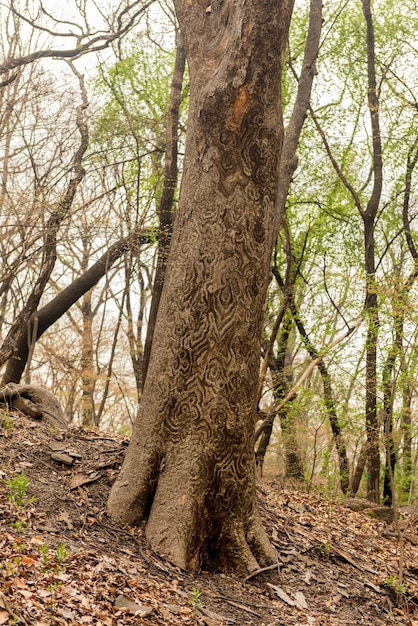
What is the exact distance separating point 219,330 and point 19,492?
210 cm

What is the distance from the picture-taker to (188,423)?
17.4ft

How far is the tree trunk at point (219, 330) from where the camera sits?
17.3 ft

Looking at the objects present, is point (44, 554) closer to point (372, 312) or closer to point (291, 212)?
point (372, 312)

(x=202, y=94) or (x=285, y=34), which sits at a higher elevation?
(x=285, y=34)

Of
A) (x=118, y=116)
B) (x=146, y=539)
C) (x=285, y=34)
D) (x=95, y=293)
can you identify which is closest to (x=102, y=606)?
(x=146, y=539)

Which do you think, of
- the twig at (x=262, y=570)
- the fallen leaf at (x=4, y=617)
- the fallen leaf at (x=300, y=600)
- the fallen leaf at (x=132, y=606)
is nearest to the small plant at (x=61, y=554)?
the fallen leaf at (x=132, y=606)

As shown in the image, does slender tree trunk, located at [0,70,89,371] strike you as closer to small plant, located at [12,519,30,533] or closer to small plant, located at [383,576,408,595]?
small plant, located at [12,519,30,533]

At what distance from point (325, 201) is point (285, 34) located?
36.8 feet

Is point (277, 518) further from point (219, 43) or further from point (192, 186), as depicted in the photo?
point (219, 43)

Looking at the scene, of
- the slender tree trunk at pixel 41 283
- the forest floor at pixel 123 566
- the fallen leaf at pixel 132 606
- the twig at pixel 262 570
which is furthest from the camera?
the slender tree trunk at pixel 41 283

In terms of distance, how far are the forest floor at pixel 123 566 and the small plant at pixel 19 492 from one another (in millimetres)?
10

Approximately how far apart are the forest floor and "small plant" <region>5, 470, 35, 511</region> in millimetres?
10

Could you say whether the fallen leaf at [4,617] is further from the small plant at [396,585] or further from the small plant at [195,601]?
the small plant at [396,585]

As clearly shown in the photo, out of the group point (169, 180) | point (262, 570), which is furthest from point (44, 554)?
point (169, 180)
